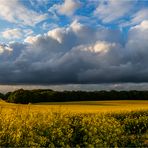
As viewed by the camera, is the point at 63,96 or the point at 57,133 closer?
the point at 57,133

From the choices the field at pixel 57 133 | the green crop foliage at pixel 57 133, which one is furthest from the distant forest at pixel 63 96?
the green crop foliage at pixel 57 133

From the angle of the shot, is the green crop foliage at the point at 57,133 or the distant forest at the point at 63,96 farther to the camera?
the distant forest at the point at 63,96

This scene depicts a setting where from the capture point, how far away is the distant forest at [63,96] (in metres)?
68.0

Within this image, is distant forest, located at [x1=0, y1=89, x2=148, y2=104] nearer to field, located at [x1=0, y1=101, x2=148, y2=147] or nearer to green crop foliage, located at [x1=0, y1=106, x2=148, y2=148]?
field, located at [x1=0, y1=101, x2=148, y2=147]

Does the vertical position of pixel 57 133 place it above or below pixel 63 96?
below

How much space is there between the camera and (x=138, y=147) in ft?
59.6

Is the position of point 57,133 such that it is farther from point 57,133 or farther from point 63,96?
point 63,96

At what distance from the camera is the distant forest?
223ft

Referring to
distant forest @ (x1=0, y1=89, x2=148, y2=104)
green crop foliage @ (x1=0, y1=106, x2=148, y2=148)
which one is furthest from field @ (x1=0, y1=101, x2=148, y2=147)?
distant forest @ (x1=0, y1=89, x2=148, y2=104)

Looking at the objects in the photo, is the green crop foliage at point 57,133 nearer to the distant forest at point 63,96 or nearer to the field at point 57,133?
the field at point 57,133

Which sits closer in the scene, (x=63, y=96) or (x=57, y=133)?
(x=57, y=133)

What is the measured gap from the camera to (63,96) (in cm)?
7394

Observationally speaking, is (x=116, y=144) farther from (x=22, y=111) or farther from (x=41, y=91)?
(x=41, y=91)

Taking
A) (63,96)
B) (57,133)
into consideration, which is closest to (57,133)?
(57,133)
